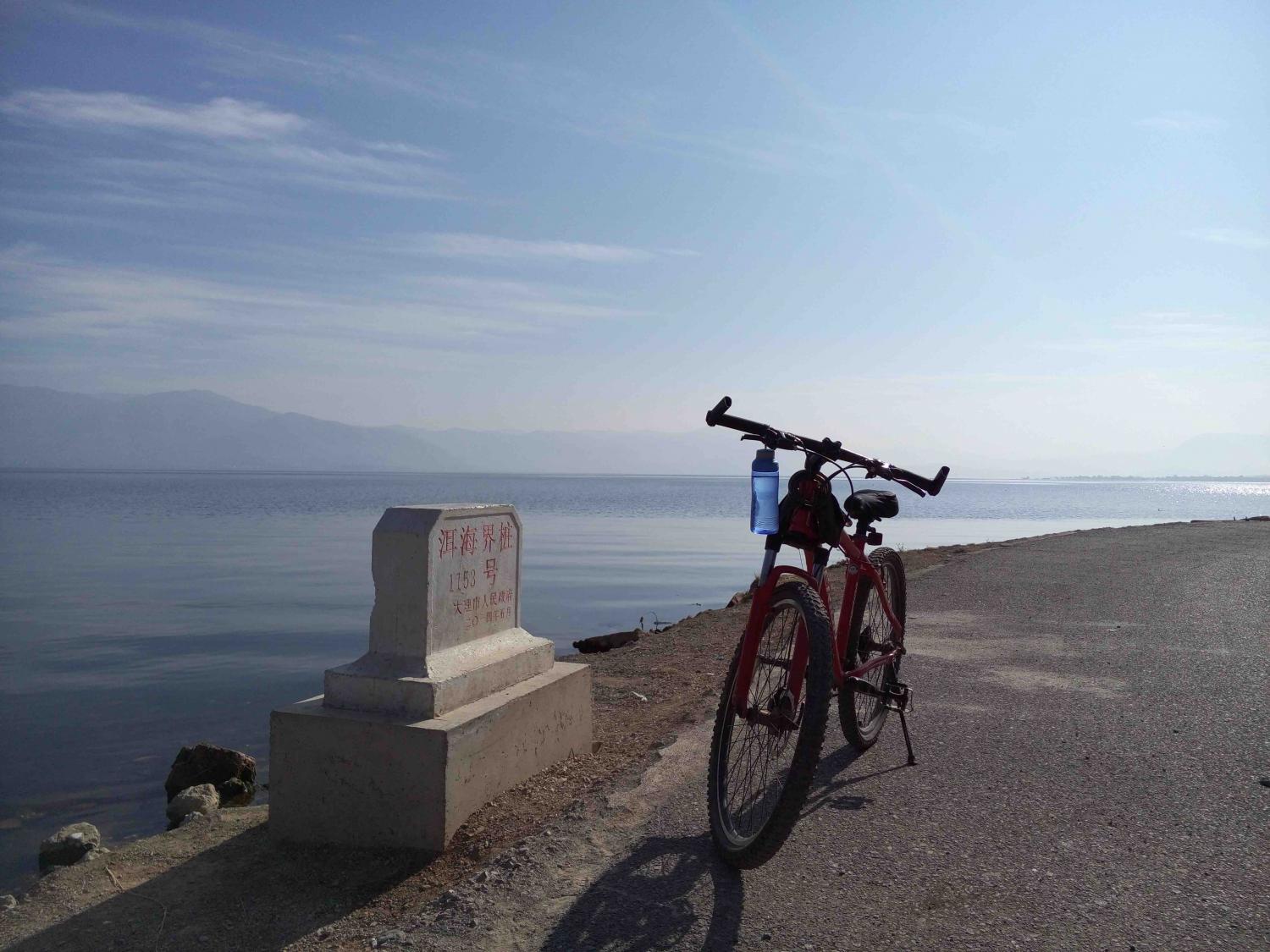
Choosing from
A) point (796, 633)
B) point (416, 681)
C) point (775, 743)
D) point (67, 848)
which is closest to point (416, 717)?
point (416, 681)

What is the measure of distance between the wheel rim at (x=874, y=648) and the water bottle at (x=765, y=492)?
3.43ft

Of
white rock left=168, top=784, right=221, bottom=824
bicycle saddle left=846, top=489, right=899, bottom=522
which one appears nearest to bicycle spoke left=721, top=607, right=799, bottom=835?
bicycle saddle left=846, top=489, right=899, bottom=522

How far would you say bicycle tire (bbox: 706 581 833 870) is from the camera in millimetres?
3412

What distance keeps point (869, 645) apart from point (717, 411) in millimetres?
1647

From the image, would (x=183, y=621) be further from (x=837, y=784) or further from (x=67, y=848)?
(x=837, y=784)

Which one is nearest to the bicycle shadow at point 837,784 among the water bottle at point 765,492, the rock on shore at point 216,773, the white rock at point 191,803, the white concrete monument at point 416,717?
the water bottle at point 765,492

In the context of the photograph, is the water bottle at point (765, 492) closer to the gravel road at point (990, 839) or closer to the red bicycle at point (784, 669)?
the red bicycle at point (784, 669)

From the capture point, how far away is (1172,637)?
28.3ft

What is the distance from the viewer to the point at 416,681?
4461 millimetres

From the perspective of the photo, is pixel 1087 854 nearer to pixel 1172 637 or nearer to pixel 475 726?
pixel 475 726

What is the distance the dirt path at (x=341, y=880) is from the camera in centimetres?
364

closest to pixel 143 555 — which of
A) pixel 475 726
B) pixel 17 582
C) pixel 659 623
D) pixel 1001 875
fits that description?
pixel 17 582

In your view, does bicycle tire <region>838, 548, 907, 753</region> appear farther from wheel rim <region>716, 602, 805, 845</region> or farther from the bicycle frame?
wheel rim <region>716, 602, 805, 845</region>

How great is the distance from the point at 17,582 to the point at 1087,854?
67.2 feet
